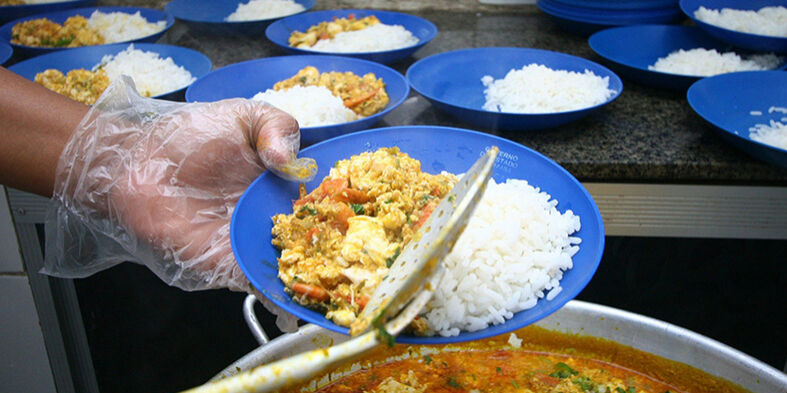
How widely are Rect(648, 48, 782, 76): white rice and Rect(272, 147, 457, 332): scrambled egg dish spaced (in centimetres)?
143

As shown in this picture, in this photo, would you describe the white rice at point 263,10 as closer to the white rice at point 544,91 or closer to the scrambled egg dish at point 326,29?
the scrambled egg dish at point 326,29

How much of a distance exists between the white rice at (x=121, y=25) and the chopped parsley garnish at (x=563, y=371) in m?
2.32

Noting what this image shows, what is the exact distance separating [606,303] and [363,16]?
6.10ft

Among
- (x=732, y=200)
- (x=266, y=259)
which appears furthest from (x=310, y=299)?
(x=732, y=200)

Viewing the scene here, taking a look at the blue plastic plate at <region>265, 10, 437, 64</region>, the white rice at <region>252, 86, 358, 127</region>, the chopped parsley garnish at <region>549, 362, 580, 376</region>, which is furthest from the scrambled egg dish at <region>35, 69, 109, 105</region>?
the chopped parsley garnish at <region>549, 362, 580, 376</region>

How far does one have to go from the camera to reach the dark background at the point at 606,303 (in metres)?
2.03

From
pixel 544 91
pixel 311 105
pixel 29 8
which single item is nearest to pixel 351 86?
pixel 311 105

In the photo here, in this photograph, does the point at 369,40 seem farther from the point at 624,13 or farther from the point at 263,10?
the point at 624,13

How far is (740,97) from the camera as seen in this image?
1.93 m

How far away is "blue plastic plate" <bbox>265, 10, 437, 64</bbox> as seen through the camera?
2.33m

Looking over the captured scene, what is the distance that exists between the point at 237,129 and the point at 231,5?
191cm

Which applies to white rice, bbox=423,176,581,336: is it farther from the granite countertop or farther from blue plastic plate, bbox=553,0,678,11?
blue plastic plate, bbox=553,0,678,11

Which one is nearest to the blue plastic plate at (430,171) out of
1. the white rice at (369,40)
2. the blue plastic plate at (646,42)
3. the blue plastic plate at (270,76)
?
the blue plastic plate at (270,76)

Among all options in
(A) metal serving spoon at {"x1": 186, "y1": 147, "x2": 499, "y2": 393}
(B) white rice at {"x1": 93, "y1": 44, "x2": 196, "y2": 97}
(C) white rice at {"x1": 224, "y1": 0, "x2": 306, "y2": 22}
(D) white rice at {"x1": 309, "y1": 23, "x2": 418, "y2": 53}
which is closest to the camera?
(A) metal serving spoon at {"x1": 186, "y1": 147, "x2": 499, "y2": 393}
